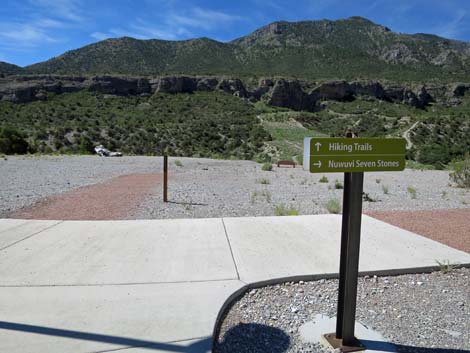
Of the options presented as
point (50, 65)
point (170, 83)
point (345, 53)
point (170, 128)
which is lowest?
point (170, 128)

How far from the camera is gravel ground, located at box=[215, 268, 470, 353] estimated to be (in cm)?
353

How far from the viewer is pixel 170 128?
48.3 m

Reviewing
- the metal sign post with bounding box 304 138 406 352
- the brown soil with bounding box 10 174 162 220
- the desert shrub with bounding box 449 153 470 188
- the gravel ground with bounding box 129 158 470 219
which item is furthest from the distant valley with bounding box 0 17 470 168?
the metal sign post with bounding box 304 138 406 352

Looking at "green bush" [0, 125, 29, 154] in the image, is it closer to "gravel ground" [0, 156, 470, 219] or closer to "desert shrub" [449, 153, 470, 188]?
"gravel ground" [0, 156, 470, 219]

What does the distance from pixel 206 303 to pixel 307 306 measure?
1.05 m

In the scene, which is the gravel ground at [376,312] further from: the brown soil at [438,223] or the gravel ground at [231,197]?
the gravel ground at [231,197]

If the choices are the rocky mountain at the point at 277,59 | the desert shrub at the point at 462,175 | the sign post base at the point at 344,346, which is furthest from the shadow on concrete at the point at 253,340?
the rocky mountain at the point at 277,59

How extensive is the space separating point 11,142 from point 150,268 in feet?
110

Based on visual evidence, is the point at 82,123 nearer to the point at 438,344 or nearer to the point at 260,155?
the point at 260,155

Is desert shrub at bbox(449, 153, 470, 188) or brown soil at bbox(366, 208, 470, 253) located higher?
desert shrub at bbox(449, 153, 470, 188)

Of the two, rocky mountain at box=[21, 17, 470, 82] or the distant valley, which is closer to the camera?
the distant valley

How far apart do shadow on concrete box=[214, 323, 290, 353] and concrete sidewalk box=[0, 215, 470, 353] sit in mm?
188

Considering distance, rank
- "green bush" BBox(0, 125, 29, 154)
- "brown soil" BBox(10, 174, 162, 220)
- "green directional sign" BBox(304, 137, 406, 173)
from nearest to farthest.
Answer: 1. "green directional sign" BBox(304, 137, 406, 173)
2. "brown soil" BBox(10, 174, 162, 220)
3. "green bush" BBox(0, 125, 29, 154)

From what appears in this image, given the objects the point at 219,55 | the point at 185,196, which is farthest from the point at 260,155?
the point at 219,55
